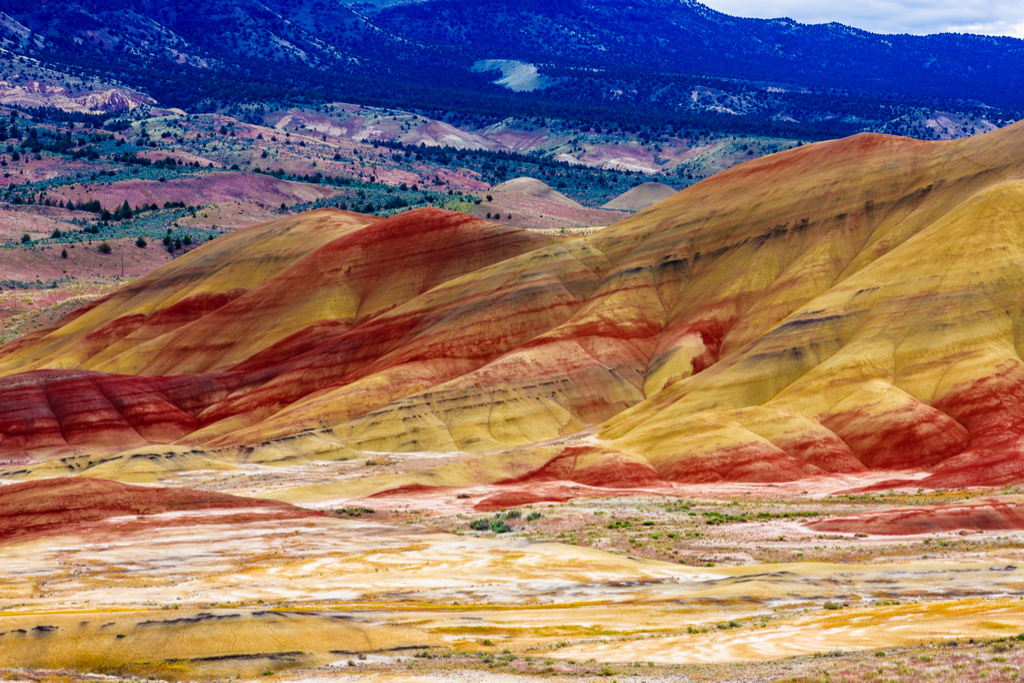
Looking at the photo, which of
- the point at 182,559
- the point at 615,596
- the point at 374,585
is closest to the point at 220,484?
the point at 182,559

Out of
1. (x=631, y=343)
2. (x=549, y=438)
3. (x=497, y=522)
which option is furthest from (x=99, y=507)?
(x=631, y=343)

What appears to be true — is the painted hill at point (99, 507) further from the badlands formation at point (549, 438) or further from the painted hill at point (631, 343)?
the painted hill at point (631, 343)

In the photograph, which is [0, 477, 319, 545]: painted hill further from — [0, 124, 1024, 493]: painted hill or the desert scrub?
[0, 124, 1024, 493]: painted hill

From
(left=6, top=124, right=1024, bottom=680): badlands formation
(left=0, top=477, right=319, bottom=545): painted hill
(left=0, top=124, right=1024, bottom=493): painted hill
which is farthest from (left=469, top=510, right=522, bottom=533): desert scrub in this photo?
(left=0, top=124, right=1024, bottom=493): painted hill

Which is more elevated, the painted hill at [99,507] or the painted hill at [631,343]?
the painted hill at [631,343]

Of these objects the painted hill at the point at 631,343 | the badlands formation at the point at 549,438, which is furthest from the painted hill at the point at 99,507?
the painted hill at the point at 631,343

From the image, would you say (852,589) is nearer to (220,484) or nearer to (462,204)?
(220,484)
